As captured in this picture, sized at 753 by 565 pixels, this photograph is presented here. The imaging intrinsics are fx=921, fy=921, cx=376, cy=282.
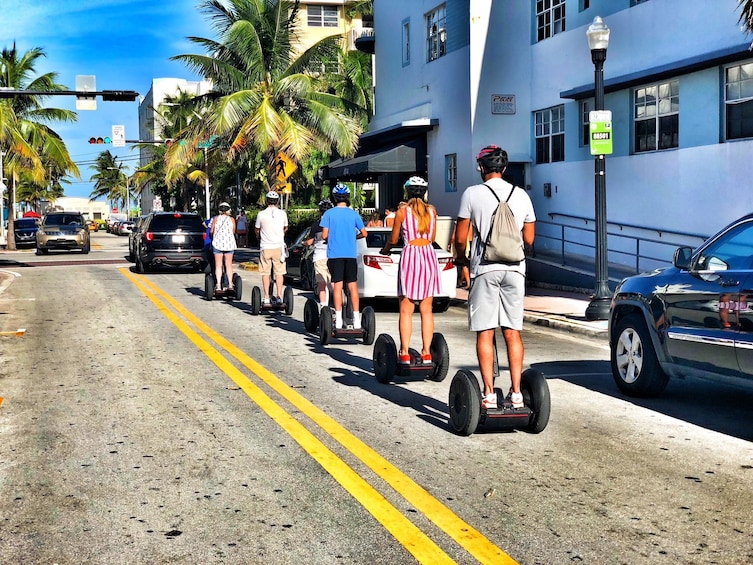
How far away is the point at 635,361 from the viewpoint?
8.30 metres

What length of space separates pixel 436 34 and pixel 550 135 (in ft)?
20.4

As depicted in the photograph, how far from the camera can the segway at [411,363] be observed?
335 inches

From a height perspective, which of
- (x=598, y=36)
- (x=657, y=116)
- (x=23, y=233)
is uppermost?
(x=598, y=36)

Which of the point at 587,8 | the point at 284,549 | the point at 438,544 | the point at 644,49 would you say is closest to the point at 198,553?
the point at 284,549

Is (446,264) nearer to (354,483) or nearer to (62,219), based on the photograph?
(354,483)

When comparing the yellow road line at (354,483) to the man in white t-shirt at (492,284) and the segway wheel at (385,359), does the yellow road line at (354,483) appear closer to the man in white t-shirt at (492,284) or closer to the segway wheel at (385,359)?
the segway wheel at (385,359)

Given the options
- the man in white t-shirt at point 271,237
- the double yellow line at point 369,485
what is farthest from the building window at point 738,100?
the double yellow line at point 369,485

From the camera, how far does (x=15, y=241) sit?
47.1 meters

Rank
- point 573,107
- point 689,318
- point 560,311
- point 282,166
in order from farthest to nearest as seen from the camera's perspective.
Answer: point 282,166 < point 573,107 < point 560,311 < point 689,318

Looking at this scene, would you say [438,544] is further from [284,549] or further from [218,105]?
[218,105]

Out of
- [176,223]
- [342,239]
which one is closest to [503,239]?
[342,239]

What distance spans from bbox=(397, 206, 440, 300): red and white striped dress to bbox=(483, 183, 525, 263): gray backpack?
6.96 feet

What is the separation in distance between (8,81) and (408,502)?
42.8 meters

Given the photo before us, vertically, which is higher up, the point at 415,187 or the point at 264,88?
the point at 264,88
